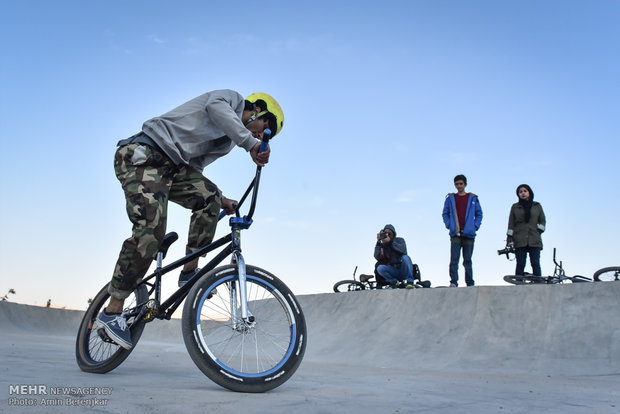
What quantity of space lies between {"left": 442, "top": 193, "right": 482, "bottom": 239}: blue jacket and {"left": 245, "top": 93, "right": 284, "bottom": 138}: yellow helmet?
230 inches

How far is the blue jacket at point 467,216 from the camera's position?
28.5 feet

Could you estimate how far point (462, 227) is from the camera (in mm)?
8711

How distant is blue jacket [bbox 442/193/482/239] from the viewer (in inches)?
342

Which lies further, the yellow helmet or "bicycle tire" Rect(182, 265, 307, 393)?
the yellow helmet

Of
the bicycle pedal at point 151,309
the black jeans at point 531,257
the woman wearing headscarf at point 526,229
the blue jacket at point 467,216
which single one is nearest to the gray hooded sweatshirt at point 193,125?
the bicycle pedal at point 151,309

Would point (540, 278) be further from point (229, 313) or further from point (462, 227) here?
point (229, 313)

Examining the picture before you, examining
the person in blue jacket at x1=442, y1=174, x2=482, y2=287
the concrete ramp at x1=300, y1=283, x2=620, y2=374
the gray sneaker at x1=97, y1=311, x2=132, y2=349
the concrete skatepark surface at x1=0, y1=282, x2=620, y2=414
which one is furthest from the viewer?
the person in blue jacket at x1=442, y1=174, x2=482, y2=287

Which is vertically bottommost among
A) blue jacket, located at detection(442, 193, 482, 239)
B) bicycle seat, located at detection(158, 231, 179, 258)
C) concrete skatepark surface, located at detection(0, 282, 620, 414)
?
concrete skatepark surface, located at detection(0, 282, 620, 414)

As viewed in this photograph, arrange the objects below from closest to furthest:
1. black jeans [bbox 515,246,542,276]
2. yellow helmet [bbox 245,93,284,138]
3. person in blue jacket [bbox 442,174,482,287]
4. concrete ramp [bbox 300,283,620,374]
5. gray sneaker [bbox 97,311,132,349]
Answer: gray sneaker [bbox 97,311,132,349] < yellow helmet [bbox 245,93,284,138] < concrete ramp [bbox 300,283,620,374] < person in blue jacket [bbox 442,174,482,287] < black jeans [bbox 515,246,542,276]

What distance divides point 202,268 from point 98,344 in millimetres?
1211

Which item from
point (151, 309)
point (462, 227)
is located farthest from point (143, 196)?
point (462, 227)

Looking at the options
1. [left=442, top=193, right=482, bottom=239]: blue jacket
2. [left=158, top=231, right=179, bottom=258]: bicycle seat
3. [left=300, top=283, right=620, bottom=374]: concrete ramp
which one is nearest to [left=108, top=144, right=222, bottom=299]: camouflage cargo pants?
[left=158, top=231, right=179, bottom=258]: bicycle seat

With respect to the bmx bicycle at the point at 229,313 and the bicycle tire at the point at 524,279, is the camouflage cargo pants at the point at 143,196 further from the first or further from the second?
the bicycle tire at the point at 524,279

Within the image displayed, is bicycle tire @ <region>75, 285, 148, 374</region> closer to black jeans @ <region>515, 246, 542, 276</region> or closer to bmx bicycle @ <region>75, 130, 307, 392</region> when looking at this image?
bmx bicycle @ <region>75, 130, 307, 392</region>
